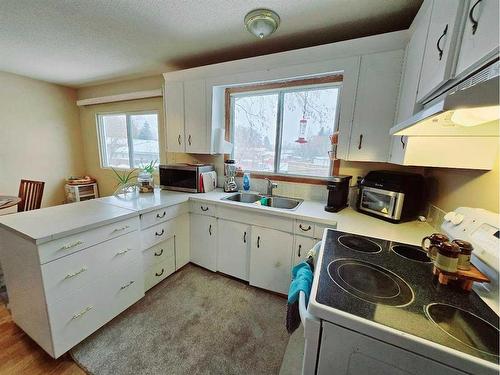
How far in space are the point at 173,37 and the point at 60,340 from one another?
8.13 feet

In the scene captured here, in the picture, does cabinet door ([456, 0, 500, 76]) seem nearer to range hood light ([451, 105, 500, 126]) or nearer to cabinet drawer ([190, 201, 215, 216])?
range hood light ([451, 105, 500, 126])

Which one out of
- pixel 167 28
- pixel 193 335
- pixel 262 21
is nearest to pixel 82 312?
pixel 193 335

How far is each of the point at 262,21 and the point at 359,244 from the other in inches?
67.0

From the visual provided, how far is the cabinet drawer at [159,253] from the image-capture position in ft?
6.07

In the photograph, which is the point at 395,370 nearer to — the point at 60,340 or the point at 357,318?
the point at 357,318

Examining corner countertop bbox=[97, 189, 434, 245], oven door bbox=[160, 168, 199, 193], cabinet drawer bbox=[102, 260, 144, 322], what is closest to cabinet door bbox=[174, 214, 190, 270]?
corner countertop bbox=[97, 189, 434, 245]

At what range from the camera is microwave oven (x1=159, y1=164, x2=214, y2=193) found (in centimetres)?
234

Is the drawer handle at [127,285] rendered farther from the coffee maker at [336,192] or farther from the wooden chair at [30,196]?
the wooden chair at [30,196]

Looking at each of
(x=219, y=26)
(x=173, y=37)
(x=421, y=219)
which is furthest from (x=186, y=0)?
(x=421, y=219)

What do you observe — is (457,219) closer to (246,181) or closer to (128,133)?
(246,181)

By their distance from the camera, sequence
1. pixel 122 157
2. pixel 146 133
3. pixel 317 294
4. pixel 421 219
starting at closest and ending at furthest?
pixel 317 294 → pixel 421 219 → pixel 146 133 → pixel 122 157

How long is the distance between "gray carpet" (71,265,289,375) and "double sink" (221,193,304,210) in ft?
2.89

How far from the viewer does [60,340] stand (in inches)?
49.7

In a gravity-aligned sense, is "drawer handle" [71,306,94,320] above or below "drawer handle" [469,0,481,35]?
below
